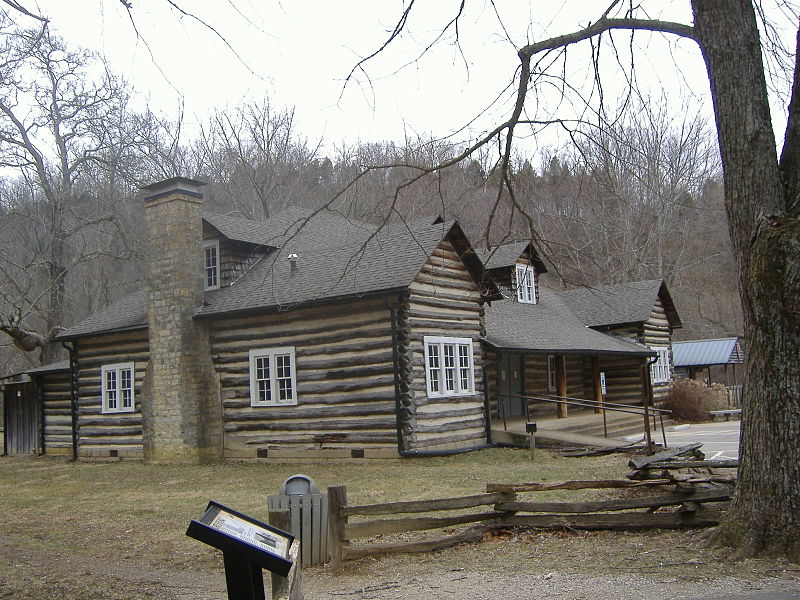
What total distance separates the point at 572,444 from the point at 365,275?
6.59 metres

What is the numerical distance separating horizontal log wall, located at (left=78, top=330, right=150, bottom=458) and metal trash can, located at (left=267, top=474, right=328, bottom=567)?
13.7 metres

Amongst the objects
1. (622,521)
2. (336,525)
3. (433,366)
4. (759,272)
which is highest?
(759,272)

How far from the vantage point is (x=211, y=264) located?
2228 cm

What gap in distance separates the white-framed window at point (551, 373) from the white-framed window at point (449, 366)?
807 centimetres

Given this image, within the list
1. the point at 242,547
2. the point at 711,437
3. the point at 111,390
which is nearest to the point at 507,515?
the point at 242,547

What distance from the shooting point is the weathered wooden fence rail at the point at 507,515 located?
8500mm

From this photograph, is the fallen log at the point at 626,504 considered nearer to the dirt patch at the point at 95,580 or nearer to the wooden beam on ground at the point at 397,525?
the wooden beam on ground at the point at 397,525

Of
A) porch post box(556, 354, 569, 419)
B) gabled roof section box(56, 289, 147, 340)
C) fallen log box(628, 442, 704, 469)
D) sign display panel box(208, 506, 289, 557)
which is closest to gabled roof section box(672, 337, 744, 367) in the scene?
porch post box(556, 354, 569, 419)

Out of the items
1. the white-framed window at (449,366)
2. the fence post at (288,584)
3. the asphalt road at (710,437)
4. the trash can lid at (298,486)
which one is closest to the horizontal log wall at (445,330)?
the white-framed window at (449,366)

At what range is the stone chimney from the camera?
2042 centimetres

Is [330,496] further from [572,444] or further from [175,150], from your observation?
[175,150]

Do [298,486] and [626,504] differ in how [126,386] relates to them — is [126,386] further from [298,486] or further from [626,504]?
[626,504]

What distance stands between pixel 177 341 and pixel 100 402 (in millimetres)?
4728

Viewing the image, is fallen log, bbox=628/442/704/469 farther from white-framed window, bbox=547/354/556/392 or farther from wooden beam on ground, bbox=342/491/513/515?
white-framed window, bbox=547/354/556/392
